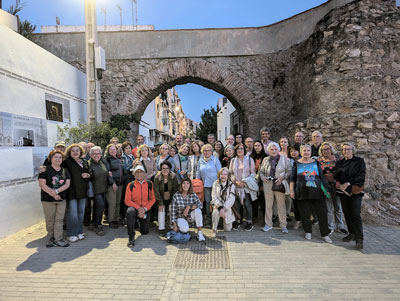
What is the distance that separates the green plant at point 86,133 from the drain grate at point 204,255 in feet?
14.7

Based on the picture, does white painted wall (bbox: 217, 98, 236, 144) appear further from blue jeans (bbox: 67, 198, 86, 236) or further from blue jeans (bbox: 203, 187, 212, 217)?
blue jeans (bbox: 67, 198, 86, 236)

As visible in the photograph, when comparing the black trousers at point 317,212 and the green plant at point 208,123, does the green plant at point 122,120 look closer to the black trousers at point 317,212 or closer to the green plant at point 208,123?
the black trousers at point 317,212

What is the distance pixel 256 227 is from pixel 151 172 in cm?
257

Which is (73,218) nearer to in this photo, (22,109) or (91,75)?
(22,109)

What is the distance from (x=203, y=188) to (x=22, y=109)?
433cm

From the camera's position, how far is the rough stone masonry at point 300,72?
5.87 metres

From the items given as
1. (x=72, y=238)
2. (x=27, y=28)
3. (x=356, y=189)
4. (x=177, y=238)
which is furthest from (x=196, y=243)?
(x=27, y=28)

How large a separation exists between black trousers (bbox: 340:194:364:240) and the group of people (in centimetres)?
1

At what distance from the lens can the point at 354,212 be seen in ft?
13.5

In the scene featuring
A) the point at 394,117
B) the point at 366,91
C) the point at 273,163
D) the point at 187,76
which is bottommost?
the point at 273,163

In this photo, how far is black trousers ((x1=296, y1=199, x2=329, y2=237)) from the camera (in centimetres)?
437

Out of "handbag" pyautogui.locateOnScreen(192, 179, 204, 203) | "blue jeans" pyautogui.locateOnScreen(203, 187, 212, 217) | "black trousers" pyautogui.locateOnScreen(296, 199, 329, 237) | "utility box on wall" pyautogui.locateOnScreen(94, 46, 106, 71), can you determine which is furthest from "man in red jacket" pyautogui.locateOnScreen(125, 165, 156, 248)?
"utility box on wall" pyautogui.locateOnScreen(94, 46, 106, 71)

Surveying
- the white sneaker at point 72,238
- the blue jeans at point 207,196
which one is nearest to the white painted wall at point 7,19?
the white sneaker at point 72,238

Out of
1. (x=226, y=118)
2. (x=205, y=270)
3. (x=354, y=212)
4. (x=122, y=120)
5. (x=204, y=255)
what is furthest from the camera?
(x=226, y=118)
